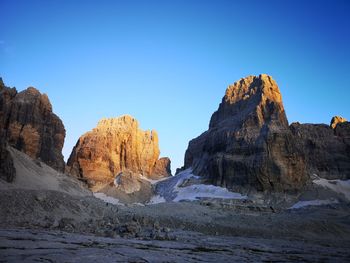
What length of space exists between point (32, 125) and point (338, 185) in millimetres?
85883

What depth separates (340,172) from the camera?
370ft

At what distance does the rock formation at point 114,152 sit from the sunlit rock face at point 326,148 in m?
54.3

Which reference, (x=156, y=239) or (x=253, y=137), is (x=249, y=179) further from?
(x=156, y=239)

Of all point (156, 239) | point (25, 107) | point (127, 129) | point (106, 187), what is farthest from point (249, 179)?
point (156, 239)

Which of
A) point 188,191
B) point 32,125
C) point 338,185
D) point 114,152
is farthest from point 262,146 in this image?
point 32,125

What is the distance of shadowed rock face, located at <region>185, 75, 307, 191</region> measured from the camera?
298ft

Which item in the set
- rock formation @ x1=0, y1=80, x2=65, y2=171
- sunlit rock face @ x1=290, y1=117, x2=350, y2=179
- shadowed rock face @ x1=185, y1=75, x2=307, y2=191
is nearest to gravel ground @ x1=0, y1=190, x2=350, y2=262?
shadowed rock face @ x1=185, y1=75, x2=307, y2=191

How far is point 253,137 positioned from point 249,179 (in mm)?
13161

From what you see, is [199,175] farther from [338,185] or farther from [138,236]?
Result: [138,236]

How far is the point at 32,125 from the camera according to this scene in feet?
243

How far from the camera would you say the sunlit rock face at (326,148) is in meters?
114

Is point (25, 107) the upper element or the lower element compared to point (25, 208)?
upper

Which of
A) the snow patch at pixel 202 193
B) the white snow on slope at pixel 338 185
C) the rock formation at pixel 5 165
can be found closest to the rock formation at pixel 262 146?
the snow patch at pixel 202 193

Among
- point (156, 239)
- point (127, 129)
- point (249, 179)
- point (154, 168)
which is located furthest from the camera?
point (154, 168)
